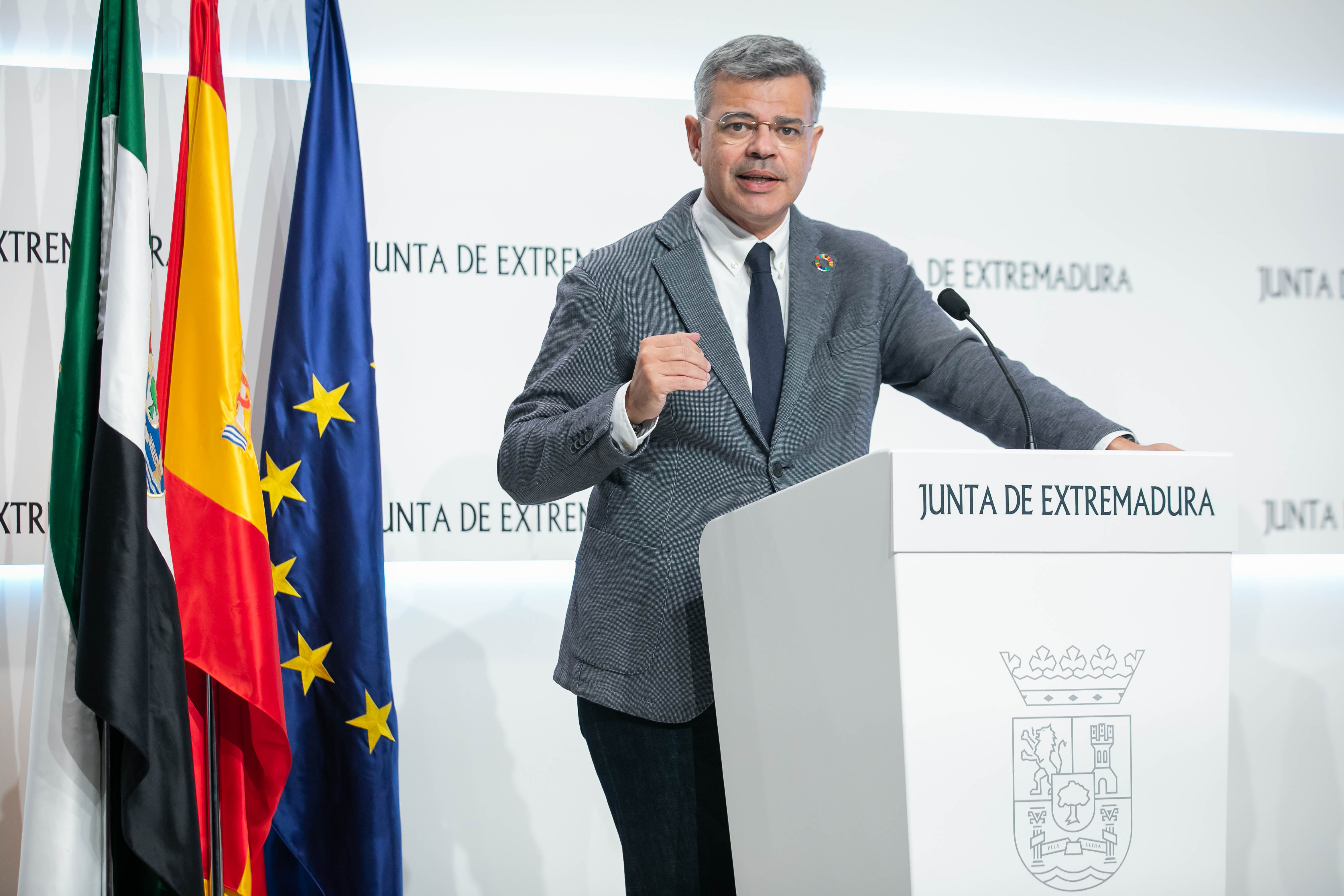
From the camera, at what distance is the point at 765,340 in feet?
4.89

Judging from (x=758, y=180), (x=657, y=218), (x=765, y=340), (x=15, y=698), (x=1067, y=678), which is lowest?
(x=15, y=698)

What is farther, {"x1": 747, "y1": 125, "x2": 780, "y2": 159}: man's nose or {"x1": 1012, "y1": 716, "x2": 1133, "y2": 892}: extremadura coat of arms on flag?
{"x1": 747, "y1": 125, "x2": 780, "y2": 159}: man's nose

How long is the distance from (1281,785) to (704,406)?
7.88ft

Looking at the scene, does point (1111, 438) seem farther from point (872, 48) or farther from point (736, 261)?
point (872, 48)

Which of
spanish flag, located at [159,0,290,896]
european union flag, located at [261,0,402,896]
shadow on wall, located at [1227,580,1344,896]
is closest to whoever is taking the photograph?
spanish flag, located at [159,0,290,896]

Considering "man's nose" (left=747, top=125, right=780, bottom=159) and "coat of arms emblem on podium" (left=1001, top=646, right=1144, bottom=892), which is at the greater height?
"man's nose" (left=747, top=125, right=780, bottom=159)

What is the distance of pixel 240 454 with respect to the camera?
2.18 m

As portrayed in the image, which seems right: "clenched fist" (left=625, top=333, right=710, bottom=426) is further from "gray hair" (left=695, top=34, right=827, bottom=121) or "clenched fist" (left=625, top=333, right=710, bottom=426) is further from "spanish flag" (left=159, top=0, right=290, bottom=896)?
"spanish flag" (left=159, top=0, right=290, bottom=896)

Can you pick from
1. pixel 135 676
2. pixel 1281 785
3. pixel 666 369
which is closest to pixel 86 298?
pixel 135 676

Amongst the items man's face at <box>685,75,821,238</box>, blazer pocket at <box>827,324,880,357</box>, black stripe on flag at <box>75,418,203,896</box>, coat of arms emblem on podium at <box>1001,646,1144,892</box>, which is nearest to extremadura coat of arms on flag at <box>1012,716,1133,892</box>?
coat of arms emblem on podium at <box>1001,646,1144,892</box>

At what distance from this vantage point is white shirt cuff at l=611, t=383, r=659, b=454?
125 cm

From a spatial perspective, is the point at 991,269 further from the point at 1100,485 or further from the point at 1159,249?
the point at 1100,485

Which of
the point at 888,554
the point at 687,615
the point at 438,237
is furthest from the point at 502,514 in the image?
the point at 888,554

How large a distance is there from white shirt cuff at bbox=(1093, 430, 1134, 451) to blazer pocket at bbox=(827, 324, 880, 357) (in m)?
0.37
